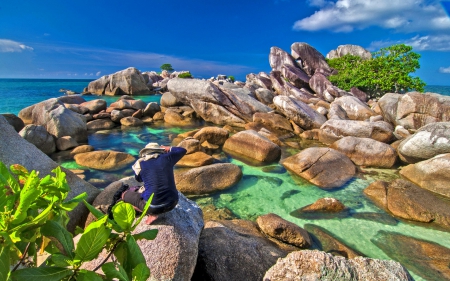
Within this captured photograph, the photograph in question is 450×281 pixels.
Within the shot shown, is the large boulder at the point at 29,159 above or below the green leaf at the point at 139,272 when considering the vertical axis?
below

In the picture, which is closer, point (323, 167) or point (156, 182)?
point (156, 182)

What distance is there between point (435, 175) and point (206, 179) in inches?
293

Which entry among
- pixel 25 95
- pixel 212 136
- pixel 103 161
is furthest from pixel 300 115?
pixel 25 95

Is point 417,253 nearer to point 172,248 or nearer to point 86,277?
point 172,248

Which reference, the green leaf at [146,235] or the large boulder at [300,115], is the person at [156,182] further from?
the large boulder at [300,115]

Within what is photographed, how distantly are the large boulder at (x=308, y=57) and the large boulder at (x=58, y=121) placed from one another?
3576cm

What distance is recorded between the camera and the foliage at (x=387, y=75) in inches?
1014

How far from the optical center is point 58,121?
11789mm

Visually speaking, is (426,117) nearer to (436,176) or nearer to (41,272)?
(436,176)

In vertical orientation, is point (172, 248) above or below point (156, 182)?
below

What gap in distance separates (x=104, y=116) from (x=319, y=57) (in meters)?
35.3

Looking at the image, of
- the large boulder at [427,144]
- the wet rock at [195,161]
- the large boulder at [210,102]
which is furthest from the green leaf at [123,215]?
the large boulder at [210,102]

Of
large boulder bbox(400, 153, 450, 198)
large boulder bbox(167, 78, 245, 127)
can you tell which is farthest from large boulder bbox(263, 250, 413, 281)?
large boulder bbox(167, 78, 245, 127)

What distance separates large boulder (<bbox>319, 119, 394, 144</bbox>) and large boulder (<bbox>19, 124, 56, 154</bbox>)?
1342 centimetres
